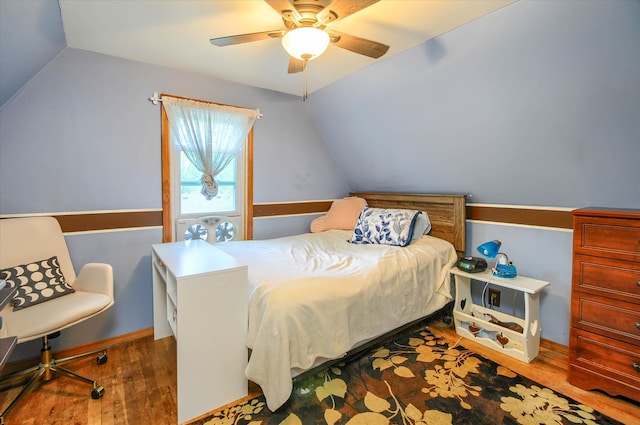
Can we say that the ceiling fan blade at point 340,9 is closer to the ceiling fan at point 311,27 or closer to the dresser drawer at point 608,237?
the ceiling fan at point 311,27

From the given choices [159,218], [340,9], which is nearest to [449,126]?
[340,9]

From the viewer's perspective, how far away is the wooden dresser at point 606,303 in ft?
5.56

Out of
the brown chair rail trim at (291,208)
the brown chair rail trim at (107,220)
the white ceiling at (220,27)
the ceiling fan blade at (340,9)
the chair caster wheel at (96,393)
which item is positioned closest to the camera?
the ceiling fan blade at (340,9)

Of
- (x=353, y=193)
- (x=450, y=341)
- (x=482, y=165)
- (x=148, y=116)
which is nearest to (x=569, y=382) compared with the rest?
(x=450, y=341)

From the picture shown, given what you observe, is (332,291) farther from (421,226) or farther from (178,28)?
(178,28)

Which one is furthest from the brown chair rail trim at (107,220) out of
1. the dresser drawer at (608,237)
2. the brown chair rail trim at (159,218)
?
the dresser drawer at (608,237)

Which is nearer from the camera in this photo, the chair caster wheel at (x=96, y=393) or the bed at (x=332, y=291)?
the bed at (x=332, y=291)

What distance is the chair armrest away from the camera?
2057mm

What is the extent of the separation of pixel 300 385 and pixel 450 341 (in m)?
1.31

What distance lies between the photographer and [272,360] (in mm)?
1594

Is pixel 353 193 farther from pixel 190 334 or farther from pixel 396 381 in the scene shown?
pixel 190 334

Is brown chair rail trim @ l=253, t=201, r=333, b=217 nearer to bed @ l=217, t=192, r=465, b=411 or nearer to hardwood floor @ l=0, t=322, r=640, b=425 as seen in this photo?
bed @ l=217, t=192, r=465, b=411

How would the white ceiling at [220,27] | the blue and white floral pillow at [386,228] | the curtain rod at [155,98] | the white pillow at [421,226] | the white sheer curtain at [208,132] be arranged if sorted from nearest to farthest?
1. the white ceiling at [220,27]
2. the curtain rod at [155,98]
3. the white sheer curtain at [208,132]
4. the blue and white floral pillow at [386,228]
5. the white pillow at [421,226]

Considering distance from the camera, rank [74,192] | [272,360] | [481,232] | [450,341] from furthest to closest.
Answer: [481,232] < [450,341] < [74,192] < [272,360]
